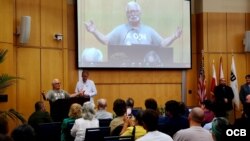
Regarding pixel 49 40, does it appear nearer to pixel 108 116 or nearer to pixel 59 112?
pixel 59 112

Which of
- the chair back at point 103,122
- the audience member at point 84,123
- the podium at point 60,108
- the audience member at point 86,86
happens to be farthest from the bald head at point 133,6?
the audience member at point 84,123

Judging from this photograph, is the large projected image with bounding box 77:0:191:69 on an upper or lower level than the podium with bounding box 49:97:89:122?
upper

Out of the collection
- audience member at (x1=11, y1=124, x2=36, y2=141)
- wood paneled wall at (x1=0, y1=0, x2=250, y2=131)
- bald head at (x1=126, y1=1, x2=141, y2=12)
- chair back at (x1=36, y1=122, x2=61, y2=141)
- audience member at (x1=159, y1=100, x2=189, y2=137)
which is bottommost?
chair back at (x1=36, y1=122, x2=61, y2=141)

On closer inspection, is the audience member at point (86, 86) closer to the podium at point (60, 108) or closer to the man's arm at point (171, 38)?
the podium at point (60, 108)

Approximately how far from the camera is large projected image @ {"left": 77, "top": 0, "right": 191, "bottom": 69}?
10.9 m

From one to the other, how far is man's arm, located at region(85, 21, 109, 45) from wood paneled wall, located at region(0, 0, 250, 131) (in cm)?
38

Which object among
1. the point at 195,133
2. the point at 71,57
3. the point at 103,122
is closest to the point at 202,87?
the point at 71,57

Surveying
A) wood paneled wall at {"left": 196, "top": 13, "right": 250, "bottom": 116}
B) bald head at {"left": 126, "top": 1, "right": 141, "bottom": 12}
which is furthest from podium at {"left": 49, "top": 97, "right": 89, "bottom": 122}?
wood paneled wall at {"left": 196, "top": 13, "right": 250, "bottom": 116}

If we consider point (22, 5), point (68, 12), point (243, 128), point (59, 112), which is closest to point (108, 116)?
point (59, 112)

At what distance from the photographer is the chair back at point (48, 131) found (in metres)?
5.74

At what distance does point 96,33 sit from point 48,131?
18.1ft

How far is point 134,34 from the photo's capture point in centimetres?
1148

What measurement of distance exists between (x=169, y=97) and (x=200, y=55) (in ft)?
5.04

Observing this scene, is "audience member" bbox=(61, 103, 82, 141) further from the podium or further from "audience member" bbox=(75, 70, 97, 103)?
"audience member" bbox=(75, 70, 97, 103)
